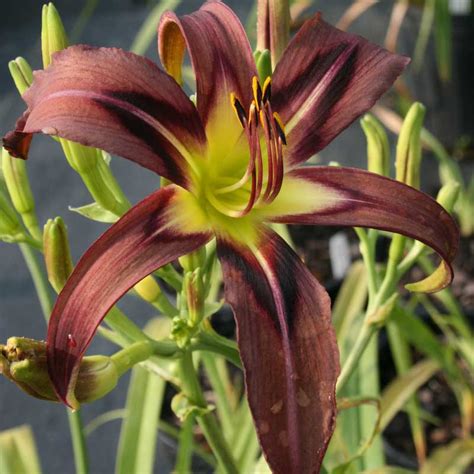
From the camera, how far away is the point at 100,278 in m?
0.42

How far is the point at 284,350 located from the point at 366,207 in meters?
0.12

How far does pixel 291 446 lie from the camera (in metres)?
0.40

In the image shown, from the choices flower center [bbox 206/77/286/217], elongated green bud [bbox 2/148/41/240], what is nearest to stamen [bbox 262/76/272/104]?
flower center [bbox 206/77/286/217]

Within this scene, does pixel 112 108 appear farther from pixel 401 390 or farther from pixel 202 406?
pixel 401 390

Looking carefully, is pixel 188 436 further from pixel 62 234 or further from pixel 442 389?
pixel 442 389

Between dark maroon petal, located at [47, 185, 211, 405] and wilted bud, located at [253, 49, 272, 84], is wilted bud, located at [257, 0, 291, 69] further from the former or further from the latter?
dark maroon petal, located at [47, 185, 211, 405]

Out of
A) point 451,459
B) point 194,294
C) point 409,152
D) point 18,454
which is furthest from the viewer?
point 451,459

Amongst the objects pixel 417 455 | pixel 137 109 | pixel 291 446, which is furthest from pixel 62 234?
pixel 417 455

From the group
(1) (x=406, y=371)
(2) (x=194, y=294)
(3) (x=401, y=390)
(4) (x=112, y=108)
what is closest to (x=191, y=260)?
(2) (x=194, y=294)

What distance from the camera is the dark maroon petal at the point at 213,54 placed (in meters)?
0.51

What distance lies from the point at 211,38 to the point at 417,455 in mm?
950

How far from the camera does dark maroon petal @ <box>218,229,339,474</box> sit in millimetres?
401

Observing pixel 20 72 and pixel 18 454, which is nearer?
pixel 20 72

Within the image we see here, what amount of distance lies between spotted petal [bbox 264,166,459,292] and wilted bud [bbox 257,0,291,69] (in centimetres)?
12
